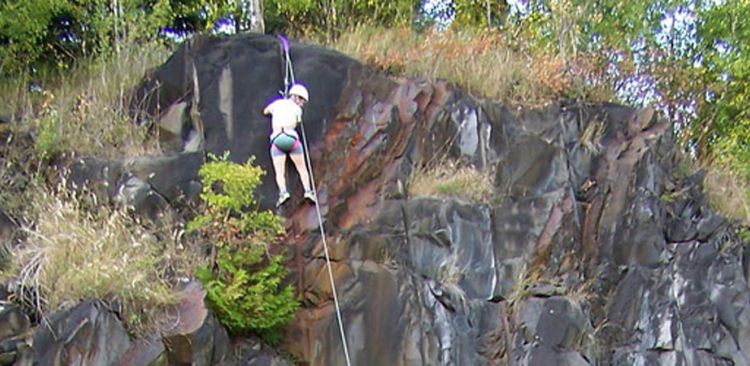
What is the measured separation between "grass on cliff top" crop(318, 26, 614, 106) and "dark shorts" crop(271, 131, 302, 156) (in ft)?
5.02

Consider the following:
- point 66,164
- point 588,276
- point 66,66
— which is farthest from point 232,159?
point 588,276

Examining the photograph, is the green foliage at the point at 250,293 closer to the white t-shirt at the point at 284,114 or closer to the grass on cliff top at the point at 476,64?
the white t-shirt at the point at 284,114

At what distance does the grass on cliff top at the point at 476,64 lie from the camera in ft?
26.0

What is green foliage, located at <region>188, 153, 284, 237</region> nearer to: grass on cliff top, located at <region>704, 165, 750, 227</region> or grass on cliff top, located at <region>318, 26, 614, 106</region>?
grass on cliff top, located at <region>318, 26, 614, 106</region>

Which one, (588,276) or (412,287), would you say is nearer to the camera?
(412,287)

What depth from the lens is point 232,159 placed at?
22.5 ft

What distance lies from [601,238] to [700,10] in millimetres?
5425

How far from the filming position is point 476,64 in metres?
8.22

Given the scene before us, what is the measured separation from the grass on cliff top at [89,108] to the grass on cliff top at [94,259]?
2.16 ft

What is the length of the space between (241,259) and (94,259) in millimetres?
1185

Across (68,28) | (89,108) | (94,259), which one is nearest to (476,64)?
(89,108)

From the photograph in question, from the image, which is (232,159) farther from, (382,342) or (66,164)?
(382,342)

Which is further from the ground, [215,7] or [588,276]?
[215,7]

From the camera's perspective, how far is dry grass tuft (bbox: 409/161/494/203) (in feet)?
23.2
